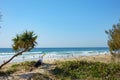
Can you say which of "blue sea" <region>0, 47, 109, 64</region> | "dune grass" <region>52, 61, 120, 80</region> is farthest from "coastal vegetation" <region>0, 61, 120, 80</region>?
"blue sea" <region>0, 47, 109, 64</region>

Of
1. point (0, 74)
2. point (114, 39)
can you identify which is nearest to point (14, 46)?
point (0, 74)

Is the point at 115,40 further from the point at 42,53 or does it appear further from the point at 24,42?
the point at 42,53

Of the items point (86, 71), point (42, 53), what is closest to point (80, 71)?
point (86, 71)

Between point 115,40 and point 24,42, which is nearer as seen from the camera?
point 24,42

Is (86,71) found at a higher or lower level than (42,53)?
lower

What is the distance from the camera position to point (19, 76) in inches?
904

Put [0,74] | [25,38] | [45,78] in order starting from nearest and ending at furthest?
[45,78], [0,74], [25,38]

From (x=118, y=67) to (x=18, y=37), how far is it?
32.6 ft

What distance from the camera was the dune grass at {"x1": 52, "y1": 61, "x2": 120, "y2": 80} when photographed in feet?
80.3

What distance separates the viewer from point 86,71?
26.7m

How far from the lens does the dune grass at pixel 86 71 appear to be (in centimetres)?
2448

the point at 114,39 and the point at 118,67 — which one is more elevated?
the point at 114,39

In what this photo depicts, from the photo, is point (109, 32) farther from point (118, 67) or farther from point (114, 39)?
point (118, 67)

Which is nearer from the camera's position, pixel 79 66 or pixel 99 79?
pixel 99 79
